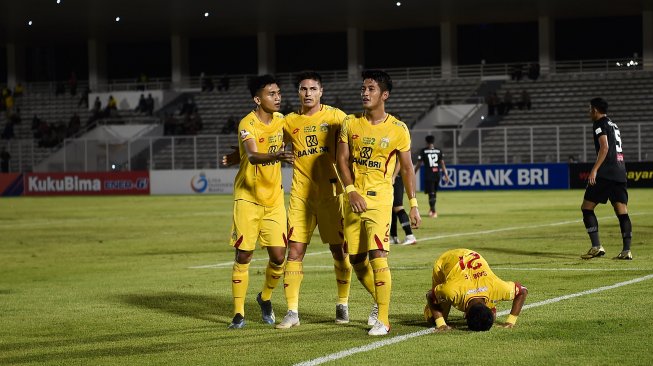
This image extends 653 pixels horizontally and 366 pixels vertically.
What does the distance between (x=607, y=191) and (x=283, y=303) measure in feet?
20.5

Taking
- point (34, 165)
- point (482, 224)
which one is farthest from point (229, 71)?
point (482, 224)

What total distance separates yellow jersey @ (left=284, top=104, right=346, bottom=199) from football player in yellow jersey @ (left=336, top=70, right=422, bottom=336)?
0.45 meters

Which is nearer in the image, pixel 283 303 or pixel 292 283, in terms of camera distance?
pixel 292 283

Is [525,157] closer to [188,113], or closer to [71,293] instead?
[188,113]

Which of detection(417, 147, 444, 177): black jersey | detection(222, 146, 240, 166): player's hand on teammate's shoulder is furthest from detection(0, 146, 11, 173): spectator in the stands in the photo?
detection(222, 146, 240, 166): player's hand on teammate's shoulder

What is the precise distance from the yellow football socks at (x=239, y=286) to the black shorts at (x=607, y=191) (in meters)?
7.27

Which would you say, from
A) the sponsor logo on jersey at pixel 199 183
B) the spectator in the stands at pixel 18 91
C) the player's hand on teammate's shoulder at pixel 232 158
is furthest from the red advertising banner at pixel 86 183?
the player's hand on teammate's shoulder at pixel 232 158

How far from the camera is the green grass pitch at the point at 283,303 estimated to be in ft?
29.6

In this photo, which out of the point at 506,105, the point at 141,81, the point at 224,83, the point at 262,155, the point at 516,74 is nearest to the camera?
the point at 262,155

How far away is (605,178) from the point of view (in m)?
16.8

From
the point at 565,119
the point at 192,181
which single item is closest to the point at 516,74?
the point at 565,119

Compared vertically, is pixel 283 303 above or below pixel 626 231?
below

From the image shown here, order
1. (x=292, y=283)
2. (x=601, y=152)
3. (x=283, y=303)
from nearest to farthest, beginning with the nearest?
(x=292, y=283), (x=283, y=303), (x=601, y=152)

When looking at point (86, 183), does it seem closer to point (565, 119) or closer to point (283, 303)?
point (565, 119)
